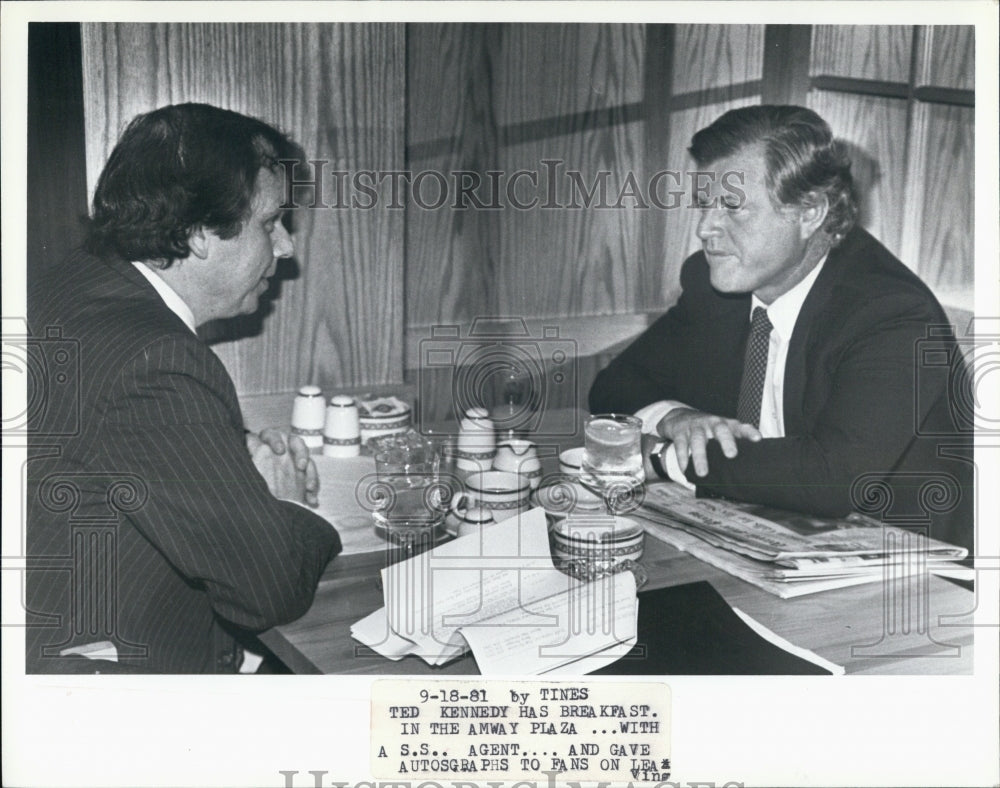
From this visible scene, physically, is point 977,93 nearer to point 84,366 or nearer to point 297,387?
point 297,387

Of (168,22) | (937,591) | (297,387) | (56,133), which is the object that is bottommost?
(937,591)

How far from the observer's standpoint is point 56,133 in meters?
1.42

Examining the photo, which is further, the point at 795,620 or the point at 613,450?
the point at 613,450

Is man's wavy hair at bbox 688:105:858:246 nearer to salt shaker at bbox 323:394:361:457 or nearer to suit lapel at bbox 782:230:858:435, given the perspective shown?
suit lapel at bbox 782:230:858:435

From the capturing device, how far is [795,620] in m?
1.34

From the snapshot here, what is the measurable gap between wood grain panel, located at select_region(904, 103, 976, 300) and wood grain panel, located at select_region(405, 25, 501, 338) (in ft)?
1.78

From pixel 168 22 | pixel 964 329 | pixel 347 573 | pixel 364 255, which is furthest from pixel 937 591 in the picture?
pixel 168 22

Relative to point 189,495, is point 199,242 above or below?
above

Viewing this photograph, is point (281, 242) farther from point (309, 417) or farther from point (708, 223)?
point (708, 223)

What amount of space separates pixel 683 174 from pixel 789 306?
228 millimetres

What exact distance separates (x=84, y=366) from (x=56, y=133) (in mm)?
292

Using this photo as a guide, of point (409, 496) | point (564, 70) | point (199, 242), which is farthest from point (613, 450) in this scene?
point (199, 242)

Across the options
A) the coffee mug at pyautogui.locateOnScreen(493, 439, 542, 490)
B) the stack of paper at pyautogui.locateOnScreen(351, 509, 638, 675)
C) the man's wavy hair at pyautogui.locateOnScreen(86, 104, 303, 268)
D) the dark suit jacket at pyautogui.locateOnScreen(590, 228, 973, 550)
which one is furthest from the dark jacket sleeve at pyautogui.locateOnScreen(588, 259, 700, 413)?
the man's wavy hair at pyautogui.locateOnScreen(86, 104, 303, 268)
